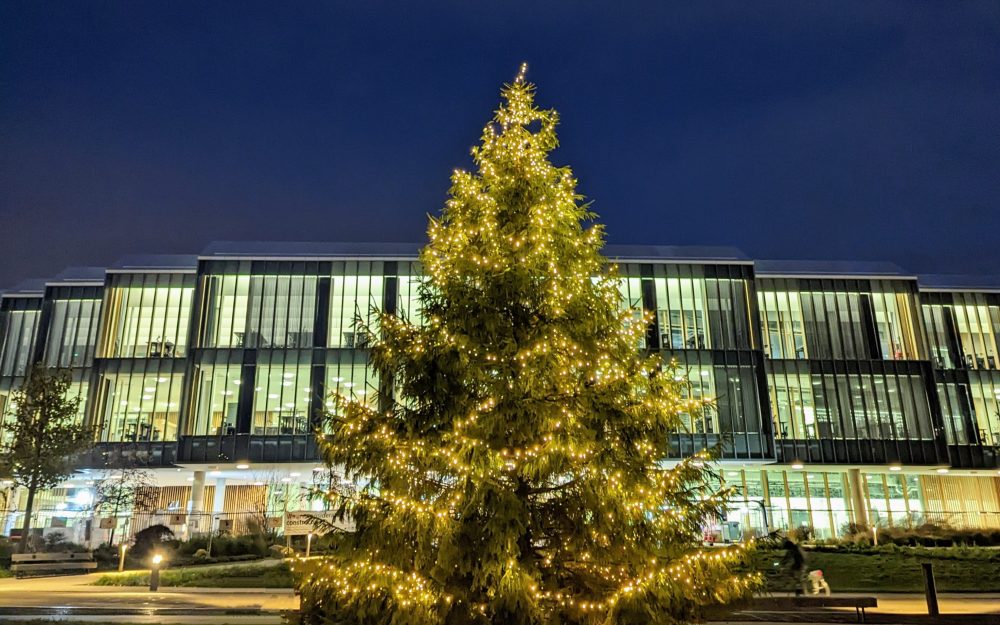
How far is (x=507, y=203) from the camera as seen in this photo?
11312mm

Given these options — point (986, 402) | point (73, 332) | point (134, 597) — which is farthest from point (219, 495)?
point (986, 402)

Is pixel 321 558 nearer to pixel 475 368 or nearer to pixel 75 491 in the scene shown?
pixel 475 368

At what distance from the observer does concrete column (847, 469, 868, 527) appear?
143 feet

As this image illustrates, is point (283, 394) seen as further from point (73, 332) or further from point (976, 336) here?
point (976, 336)

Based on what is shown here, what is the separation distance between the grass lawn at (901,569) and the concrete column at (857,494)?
14089mm

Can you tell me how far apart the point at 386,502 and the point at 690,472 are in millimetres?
4368

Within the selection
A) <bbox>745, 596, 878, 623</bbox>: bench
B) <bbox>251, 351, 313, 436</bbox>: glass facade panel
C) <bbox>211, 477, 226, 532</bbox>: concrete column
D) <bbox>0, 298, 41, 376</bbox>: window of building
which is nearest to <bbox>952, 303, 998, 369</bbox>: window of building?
<bbox>251, 351, 313, 436</bbox>: glass facade panel

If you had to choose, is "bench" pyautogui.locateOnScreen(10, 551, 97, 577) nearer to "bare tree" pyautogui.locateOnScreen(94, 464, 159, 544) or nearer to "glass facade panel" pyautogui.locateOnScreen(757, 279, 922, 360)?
"bare tree" pyautogui.locateOnScreen(94, 464, 159, 544)

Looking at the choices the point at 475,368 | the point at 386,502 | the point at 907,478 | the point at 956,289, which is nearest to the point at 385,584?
the point at 386,502

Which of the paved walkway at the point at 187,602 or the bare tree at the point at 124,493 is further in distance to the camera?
the bare tree at the point at 124,493

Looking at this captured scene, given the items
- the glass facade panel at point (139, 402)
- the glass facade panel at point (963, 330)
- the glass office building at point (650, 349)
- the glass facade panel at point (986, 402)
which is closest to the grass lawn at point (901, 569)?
the glass office building at point (650, 349)

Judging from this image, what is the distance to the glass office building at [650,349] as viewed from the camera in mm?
42750

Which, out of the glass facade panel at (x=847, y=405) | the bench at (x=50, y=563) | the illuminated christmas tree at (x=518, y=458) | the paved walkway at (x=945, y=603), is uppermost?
the glass facade panel at (x=847, y=405)

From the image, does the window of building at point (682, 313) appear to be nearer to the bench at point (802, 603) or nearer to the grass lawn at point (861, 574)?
the grass lawn at point (861, 574)
